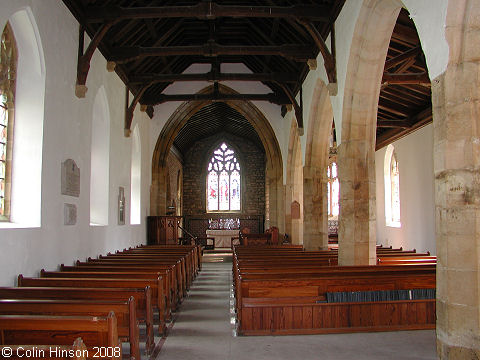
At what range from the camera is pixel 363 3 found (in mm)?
6391

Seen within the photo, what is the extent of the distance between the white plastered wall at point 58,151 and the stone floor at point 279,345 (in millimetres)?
1983

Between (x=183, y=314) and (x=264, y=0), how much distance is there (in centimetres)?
585

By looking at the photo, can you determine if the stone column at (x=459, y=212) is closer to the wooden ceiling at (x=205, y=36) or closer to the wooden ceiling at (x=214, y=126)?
the wooden ceiling at (x=205, y=36)

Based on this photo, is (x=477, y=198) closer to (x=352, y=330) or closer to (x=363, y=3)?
(x=352, y=330)

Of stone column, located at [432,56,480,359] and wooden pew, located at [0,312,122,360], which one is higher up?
stone column, located at [432,56,480,359]

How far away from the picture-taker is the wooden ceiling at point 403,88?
806 centimetres

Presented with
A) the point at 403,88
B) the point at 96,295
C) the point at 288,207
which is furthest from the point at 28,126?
the point at 288,207

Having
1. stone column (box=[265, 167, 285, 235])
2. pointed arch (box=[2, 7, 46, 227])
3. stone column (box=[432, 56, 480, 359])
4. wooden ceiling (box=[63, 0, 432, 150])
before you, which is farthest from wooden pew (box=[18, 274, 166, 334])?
stone column (box=[265, 167, 285, 235])

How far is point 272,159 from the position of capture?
15.2 metres

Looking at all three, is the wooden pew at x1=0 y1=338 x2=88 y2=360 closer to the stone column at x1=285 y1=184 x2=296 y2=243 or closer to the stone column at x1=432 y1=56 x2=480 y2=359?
the stone column at x1=432 y1=56 x2=480 y2=359

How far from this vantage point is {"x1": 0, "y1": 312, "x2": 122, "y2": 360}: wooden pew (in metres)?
2.77

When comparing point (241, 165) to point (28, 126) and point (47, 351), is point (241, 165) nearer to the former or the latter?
point (28, 126)

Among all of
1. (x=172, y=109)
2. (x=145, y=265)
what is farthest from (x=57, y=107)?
(x=172, y=109)

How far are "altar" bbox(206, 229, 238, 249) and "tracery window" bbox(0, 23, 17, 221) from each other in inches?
516
